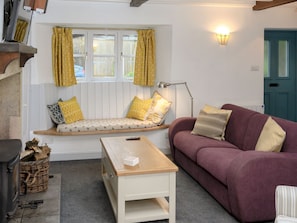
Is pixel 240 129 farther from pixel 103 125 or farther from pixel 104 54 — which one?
pixel 104 54

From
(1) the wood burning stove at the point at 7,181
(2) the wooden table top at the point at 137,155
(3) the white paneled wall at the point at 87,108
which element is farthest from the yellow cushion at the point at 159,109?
(1) the wood burning stove at the point at 7,181

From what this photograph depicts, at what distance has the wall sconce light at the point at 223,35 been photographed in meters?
5.42

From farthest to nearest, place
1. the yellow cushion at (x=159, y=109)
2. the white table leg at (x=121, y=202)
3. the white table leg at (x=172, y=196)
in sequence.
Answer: the yellow cushion at (x=159, y=109) < the white table leg at (x=172, y=196) < the white table leg at (x=121, y=202)

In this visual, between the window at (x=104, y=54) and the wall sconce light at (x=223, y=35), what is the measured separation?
137 centimetres

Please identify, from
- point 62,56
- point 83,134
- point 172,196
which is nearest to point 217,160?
point 172,196

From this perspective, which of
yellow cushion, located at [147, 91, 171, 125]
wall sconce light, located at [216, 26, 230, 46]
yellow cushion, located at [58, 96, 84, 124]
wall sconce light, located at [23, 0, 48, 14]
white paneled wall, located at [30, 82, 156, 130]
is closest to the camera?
wall sconce light, located at [23, 0, 48, 14]

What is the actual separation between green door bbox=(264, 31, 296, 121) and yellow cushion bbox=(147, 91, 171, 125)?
2011mm

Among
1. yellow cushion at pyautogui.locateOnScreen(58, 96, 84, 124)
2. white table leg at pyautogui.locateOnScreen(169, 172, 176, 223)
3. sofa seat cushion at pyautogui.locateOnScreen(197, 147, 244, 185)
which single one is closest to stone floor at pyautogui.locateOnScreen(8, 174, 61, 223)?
white table leg at pyautogui.locateOnScreen(169, 172, 176, 223)

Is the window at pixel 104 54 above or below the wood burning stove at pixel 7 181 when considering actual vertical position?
above

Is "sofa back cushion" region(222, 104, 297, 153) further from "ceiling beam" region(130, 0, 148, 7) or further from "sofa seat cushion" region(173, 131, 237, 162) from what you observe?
"ceiling beam" region(130, 0, 148, 7)

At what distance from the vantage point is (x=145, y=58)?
18.7 ft

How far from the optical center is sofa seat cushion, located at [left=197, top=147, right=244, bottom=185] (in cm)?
330

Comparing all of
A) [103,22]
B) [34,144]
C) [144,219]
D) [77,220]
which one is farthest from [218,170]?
[103,22]

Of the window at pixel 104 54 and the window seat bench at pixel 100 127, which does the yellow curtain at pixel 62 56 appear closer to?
the window at pixel 104 54
